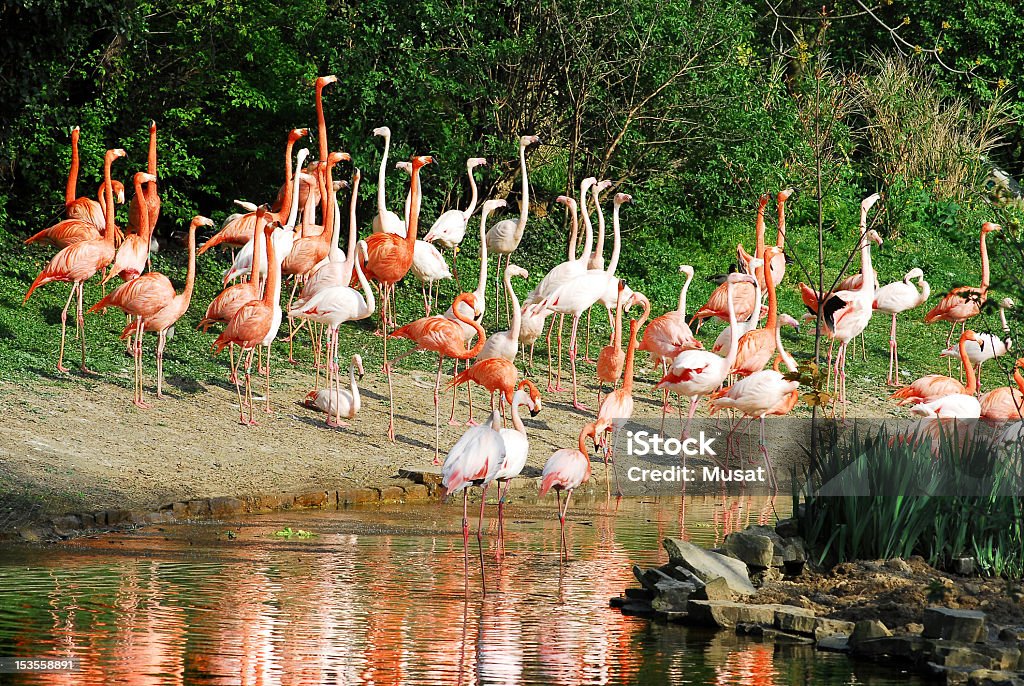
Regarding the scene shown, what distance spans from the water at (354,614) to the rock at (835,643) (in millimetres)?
71

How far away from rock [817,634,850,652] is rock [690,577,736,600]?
25.1 inches

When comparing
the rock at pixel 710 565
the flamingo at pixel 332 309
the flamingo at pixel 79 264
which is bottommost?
the rock at pixel 710 565

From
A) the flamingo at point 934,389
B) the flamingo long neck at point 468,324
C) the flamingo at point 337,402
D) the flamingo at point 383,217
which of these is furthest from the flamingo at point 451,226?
the flamingo at point 934,389

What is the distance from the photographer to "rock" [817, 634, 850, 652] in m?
6.05

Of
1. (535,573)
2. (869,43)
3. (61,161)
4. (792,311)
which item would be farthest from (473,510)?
(869,43)

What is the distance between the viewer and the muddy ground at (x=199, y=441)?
9.00 metres

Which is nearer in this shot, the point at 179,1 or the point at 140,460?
the point at 140,460

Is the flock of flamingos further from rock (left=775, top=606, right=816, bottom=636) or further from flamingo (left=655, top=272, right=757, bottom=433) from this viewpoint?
rock (left=775, top=606, right=816, bottom=636)

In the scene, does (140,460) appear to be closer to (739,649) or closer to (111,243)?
(111,243)

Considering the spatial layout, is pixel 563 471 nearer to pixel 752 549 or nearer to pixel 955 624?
pixel 752 549

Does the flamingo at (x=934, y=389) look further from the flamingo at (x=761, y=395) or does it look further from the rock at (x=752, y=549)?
the rock at (x=752, y=549)

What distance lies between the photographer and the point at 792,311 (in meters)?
16.2

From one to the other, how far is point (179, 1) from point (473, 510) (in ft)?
30.8

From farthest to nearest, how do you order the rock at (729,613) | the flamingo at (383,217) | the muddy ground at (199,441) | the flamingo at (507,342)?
1. the flamingo at (383,217)
2. the flamingo at (507,342)
3. the muddy ground at (199,441)
4. the rock at (729,613)
